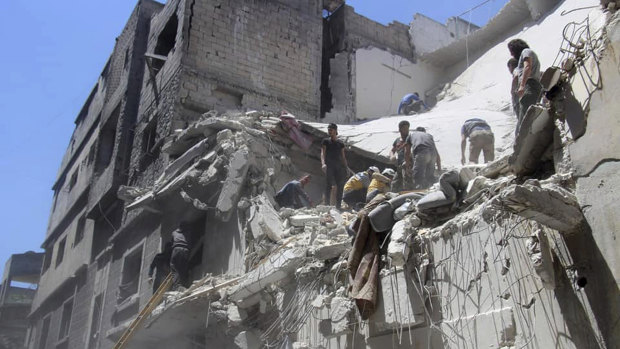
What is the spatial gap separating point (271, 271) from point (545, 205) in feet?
13.0

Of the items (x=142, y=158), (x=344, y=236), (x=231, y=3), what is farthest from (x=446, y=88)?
(x=344, y=236)

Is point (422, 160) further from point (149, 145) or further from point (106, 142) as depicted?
point (106, 142)

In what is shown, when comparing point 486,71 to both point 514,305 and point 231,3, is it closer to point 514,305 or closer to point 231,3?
point 231,3

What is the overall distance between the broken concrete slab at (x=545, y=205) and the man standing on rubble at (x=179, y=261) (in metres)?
7.28

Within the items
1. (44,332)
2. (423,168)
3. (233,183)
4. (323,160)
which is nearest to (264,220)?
(233,183)

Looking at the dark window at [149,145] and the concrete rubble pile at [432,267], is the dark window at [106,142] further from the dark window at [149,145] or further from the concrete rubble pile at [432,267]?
the concrete rubble pile at [432,267]

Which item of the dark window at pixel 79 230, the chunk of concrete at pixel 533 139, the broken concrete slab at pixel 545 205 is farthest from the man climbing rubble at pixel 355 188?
the dark window at pixel 79 230

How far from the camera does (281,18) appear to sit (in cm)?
1669

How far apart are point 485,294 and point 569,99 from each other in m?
1.64

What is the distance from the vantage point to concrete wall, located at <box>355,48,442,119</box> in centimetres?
1775

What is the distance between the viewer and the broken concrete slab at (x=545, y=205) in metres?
3.67

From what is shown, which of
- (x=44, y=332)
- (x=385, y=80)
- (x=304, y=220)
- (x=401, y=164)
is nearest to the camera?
(x=304, y=220)

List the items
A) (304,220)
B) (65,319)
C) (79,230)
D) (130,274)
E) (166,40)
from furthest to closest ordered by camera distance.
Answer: (79,230) → (65,319) → (166,40) → (130,274) → (304,220)

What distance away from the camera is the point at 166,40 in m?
17.3
